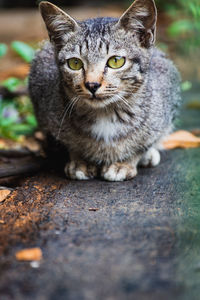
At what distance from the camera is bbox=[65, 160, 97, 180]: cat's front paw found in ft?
10.2

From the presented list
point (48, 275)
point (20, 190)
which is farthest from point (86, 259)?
point (20, 190)

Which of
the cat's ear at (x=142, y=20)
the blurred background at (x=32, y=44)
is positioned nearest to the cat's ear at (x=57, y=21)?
the cat's ear at (x=142, y=20)

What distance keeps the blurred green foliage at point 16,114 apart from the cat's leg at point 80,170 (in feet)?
4.15

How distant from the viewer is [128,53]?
110 inches

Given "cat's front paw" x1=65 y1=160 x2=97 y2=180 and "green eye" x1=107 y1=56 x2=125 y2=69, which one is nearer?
"green eye" x1=107 y1=56 x2=125 y2=69

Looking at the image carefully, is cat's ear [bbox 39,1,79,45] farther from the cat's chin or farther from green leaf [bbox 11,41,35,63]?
green leaf [bbox 11,41,35,63]

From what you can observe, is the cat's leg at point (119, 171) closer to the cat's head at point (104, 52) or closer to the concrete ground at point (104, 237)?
the concrete ground at point (104, 237)

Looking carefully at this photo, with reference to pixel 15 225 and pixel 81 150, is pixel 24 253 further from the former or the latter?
pixel 81 150

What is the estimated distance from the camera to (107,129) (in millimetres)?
3004

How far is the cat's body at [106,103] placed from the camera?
2730 mm

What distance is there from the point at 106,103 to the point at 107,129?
1.01 feet

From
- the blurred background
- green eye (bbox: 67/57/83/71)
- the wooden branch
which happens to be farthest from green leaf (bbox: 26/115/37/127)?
green eye (bbox: 67/57/83/71)

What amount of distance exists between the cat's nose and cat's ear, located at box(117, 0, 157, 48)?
0.52 m

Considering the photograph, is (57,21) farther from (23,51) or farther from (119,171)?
(23,51)
